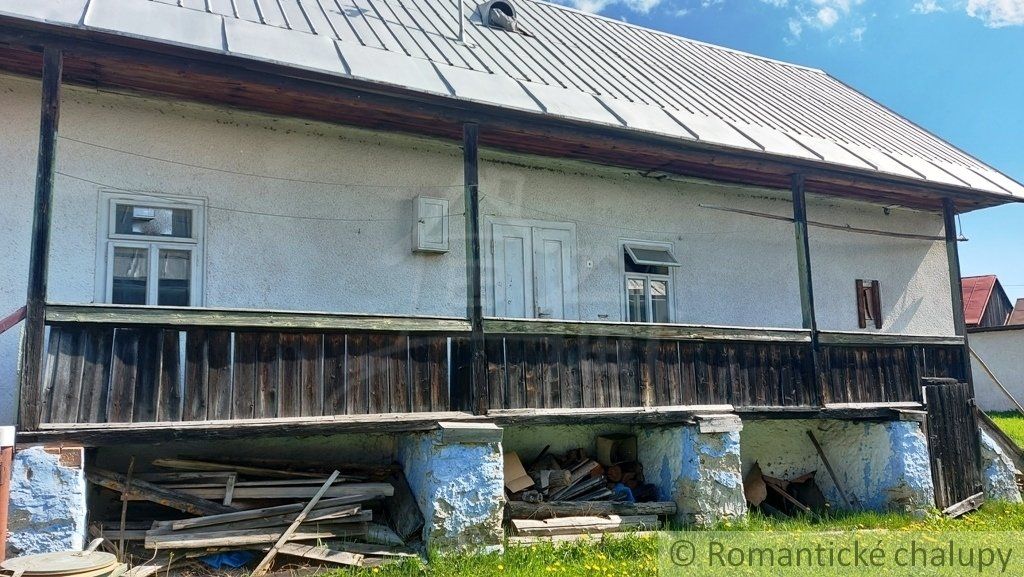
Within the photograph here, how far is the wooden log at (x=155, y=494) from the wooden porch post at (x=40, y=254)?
36.9 inches

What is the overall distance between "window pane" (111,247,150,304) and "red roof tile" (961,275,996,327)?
28093 mm

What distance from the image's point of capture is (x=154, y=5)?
6082mm

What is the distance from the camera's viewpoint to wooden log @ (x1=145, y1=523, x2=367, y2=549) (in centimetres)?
563

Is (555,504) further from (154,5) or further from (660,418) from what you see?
(154,5)

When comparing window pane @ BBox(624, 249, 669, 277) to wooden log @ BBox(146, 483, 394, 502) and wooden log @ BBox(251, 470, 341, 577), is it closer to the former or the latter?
wooden log @ BBox(146, 483, 394, 502)

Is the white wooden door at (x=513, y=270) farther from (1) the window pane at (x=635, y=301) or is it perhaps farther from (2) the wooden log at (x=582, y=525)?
(2) the wooden log at (x=582, y=525)

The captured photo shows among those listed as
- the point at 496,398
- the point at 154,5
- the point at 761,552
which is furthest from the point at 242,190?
the point at 761,552

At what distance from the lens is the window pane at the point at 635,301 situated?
9414mm

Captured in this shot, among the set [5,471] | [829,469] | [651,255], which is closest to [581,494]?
[651,255]

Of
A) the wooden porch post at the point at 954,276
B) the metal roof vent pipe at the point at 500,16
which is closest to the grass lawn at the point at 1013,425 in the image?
the wooden porch post at the point at 954,276

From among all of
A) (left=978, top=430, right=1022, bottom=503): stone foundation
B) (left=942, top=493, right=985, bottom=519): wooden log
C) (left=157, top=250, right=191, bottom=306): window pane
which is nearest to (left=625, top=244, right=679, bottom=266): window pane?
(left=942, top=493, right=985, bottom=519): wooden log

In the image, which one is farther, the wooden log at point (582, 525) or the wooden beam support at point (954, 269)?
the wooden beam support at point (954, 269)

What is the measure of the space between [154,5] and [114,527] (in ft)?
13.2

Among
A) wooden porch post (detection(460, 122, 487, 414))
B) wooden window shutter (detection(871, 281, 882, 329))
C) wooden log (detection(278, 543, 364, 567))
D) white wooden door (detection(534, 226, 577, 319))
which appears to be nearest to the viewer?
wooden log (detection(278, 543, 364, 567))
